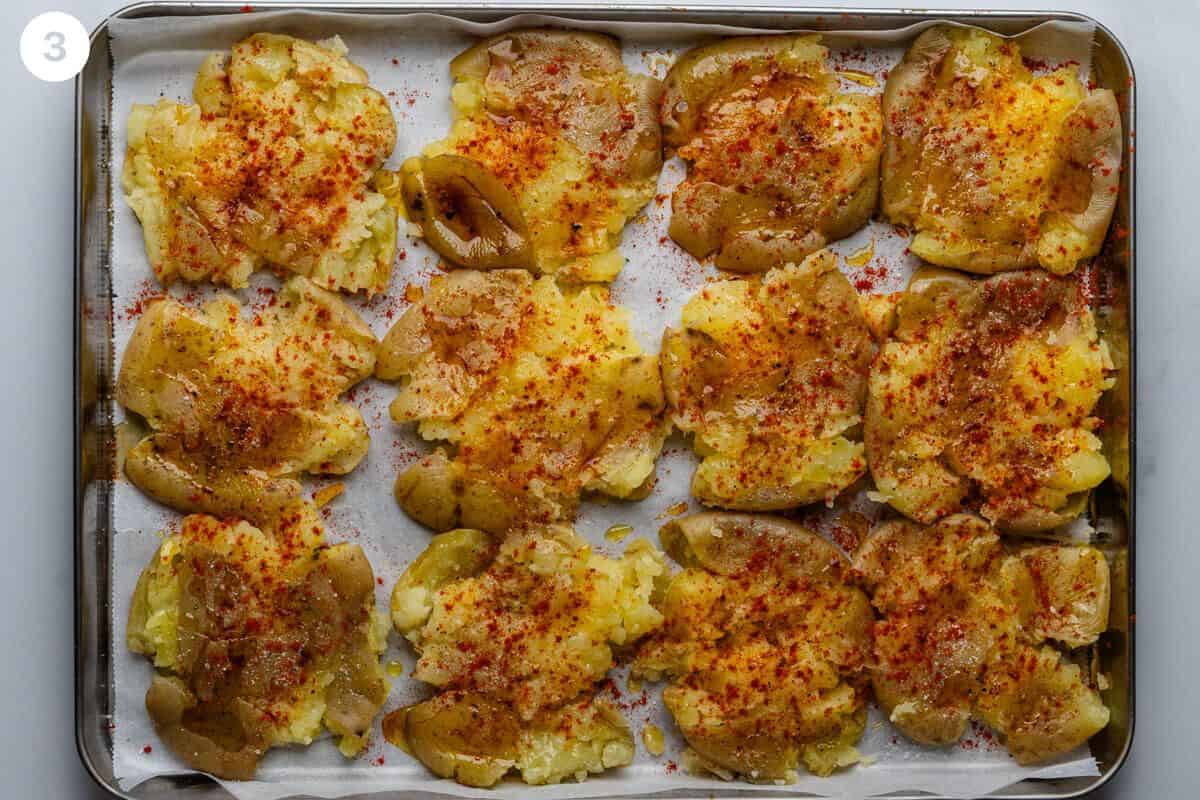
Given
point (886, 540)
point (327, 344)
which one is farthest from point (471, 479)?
point (886, 540)

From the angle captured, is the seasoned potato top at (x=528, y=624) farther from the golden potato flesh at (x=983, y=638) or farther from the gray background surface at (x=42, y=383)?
the gray background surface at (x=42, y=383)

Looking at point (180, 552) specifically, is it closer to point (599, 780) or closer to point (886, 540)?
point (599, 780)

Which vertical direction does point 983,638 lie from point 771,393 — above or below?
below

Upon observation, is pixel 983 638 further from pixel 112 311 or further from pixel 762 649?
pixel 112 311

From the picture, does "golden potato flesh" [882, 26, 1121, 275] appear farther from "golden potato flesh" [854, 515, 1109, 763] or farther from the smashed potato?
the smashed potato

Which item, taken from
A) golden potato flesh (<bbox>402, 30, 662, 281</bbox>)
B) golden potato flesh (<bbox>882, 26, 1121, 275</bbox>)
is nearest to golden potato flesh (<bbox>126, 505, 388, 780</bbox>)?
golden potato flesh (<bbox>402, 30, 662, 281</bbox>)

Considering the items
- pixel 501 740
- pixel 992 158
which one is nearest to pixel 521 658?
pixel 501 740
